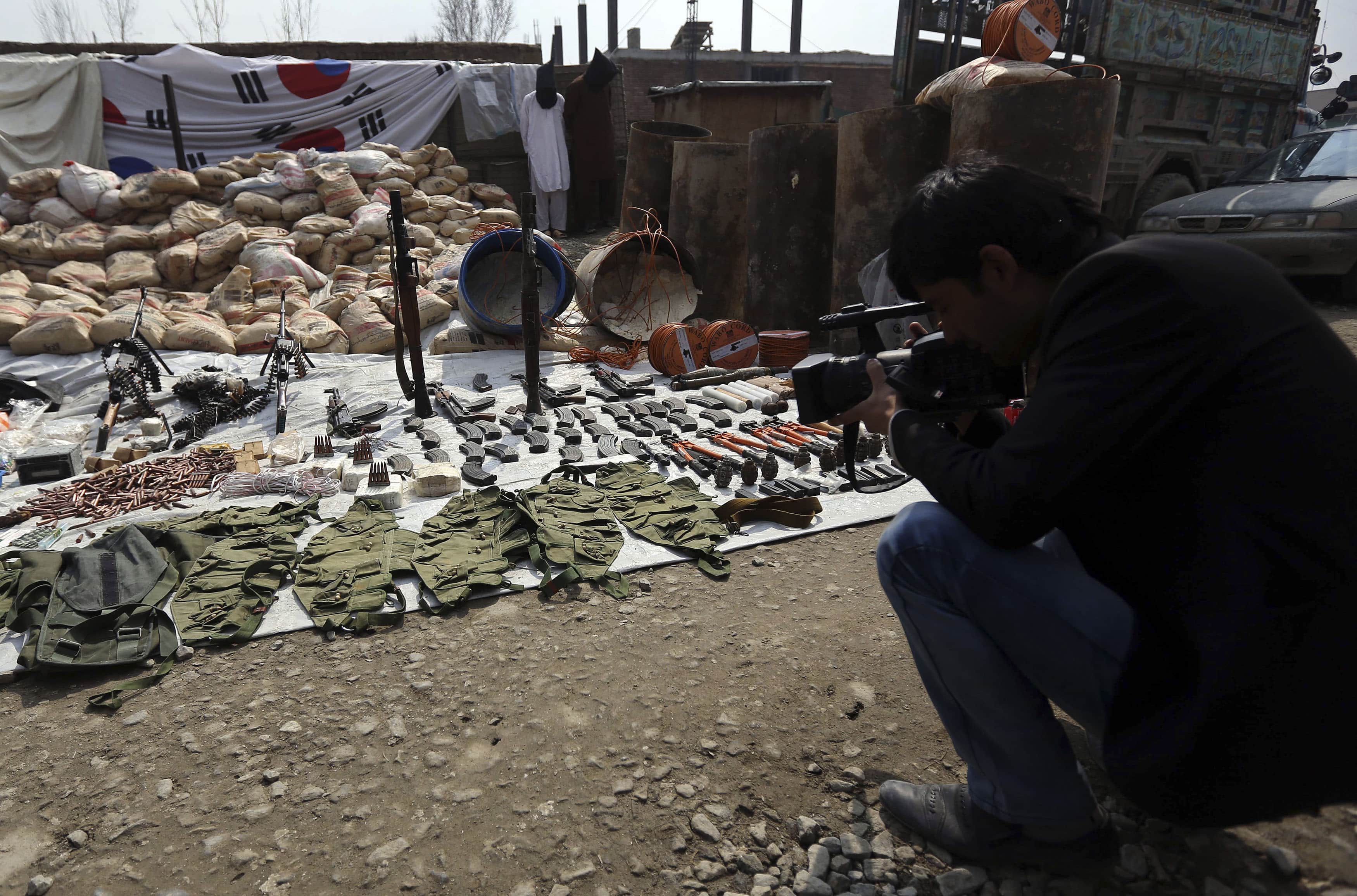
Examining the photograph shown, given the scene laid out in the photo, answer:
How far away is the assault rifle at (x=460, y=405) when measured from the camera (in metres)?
5.21

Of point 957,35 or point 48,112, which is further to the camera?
point 48,112

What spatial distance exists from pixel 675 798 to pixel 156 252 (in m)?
9.45

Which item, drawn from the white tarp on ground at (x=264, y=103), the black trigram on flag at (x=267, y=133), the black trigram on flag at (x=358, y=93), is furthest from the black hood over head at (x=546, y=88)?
the black trigram on flag at (x=267, y=133)

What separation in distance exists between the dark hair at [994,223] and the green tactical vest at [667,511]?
6.12 ft

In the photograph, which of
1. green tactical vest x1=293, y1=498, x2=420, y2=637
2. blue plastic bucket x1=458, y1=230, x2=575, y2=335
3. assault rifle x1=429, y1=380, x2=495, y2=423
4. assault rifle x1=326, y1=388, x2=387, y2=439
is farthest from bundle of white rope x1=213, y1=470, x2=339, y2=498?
blue plastic bucket x1=458, y1=230, x2=575, y2=335

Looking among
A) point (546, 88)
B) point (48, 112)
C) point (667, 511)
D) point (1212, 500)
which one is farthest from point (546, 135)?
point (1212, 500)

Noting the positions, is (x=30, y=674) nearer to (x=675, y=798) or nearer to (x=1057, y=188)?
(x=675, y=798)

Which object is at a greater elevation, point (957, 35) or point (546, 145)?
point (957, 35)

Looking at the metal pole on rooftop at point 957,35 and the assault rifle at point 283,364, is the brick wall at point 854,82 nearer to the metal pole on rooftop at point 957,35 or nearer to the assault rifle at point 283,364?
the metal pole on rooftop at point 957,35

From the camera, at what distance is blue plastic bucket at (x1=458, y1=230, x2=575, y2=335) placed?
22.3 feet

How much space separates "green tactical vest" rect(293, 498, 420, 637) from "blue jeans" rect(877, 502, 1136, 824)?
2.03 meters

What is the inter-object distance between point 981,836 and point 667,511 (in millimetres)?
2200

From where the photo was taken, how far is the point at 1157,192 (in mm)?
8617

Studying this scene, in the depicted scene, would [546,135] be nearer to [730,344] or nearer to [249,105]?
[249,105]
